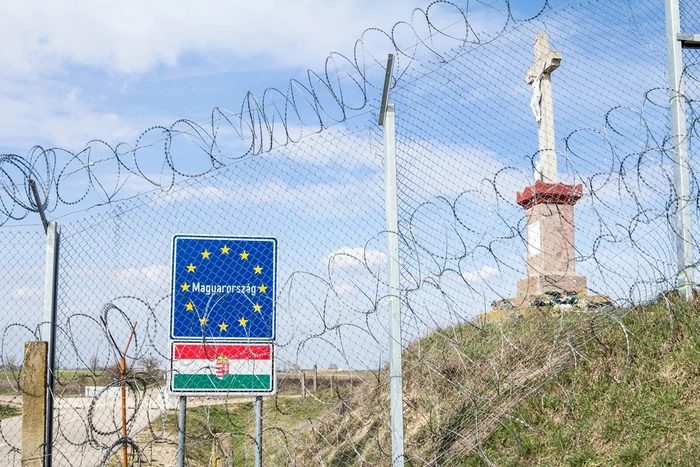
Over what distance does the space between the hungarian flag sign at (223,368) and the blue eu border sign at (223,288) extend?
0.30ft

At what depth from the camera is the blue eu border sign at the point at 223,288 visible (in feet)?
17.0

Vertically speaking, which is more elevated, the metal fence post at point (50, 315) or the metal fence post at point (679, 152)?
the metal fence post at point (679, 152)


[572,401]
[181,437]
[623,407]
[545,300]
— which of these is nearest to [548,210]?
[545,300]

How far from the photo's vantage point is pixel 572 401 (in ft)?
17.9

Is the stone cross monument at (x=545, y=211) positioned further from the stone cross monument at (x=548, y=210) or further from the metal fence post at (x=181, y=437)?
the metal fence post at (x=181, y=437)

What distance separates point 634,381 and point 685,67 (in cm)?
295

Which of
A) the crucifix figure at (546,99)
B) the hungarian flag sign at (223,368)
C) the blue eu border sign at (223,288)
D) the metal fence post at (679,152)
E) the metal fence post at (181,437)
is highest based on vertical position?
the crucifix figure at (546,99)

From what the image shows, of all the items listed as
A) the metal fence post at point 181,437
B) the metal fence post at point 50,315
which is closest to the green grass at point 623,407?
the metal fence post at point 181,437

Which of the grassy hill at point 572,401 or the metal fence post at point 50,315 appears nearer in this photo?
the grassy hill at point 572,401

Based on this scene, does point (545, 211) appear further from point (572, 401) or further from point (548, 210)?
point (572, 401)

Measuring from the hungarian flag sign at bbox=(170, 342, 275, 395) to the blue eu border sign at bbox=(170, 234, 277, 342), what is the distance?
9cm

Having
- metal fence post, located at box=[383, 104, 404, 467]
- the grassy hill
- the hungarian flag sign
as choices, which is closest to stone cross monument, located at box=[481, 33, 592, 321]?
the grassy hill

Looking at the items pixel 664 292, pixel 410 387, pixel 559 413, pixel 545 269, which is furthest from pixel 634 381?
pixel 545 269

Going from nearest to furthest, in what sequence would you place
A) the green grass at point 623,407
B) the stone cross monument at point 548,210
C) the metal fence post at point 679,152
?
the green grass at point 623,407, the metal fence post at point 679,152, the stone cross monument at point 548,210
